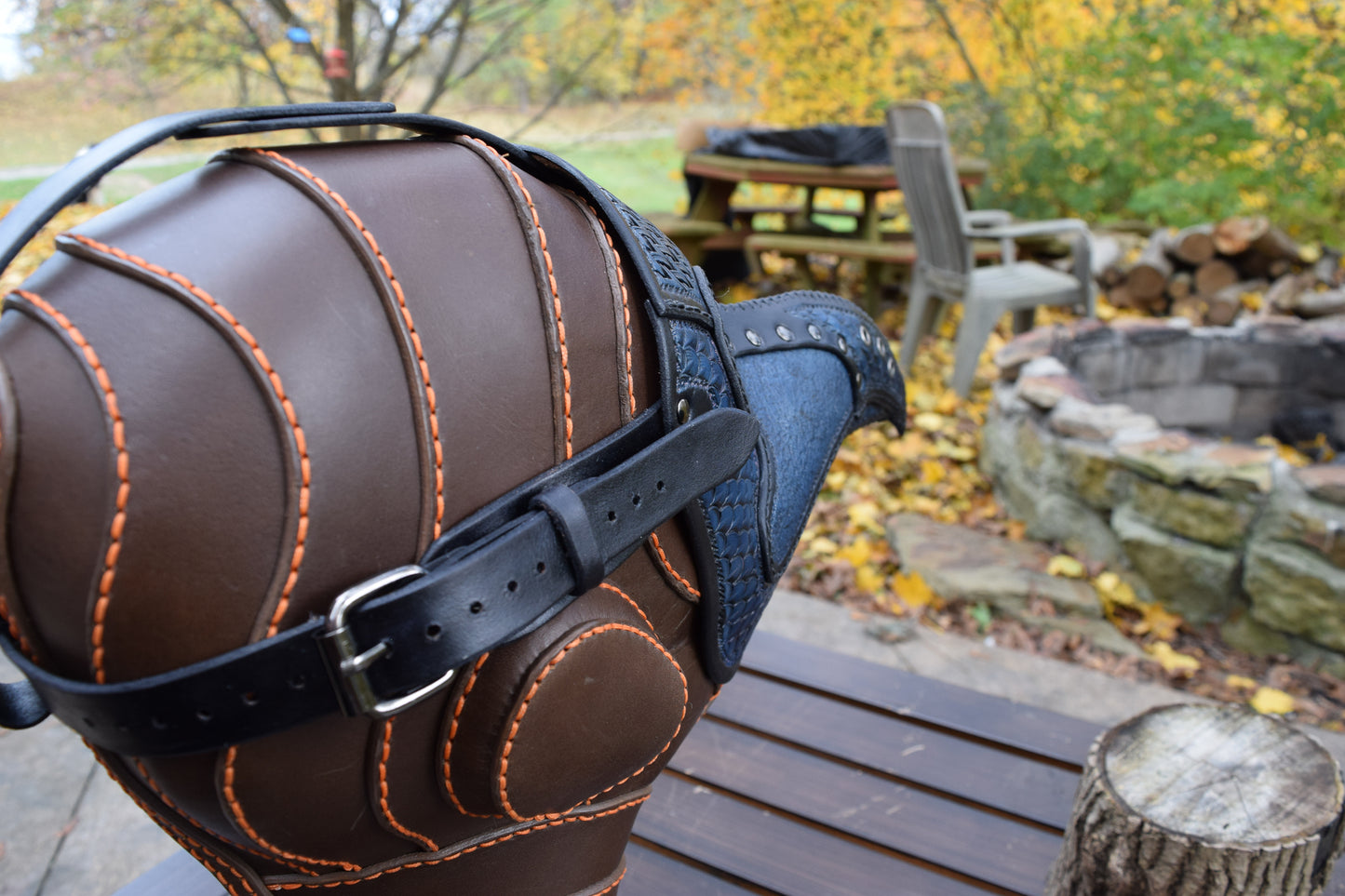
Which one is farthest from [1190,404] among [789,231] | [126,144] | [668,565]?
[126,144]

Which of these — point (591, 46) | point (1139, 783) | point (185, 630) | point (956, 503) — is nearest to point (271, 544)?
point (185, 630)

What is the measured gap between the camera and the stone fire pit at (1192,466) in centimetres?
284

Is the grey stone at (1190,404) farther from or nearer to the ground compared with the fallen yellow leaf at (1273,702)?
farther from the ground

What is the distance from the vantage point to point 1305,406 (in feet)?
13.6

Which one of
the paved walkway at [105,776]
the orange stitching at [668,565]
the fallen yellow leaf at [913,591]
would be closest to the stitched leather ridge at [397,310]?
the orange stitching at [668,565]

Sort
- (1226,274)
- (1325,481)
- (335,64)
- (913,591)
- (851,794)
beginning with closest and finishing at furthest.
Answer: (851,794), (1325,481), (913,591), (335,64), (1226,274)

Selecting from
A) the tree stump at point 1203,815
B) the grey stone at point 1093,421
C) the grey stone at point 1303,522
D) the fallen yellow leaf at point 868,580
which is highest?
the tree stump at point 1203,815

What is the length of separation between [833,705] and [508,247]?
1288mm

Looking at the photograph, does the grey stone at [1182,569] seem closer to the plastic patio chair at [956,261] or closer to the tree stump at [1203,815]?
the plastic patio chair at [956,261]

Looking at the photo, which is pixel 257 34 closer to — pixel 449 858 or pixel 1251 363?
pixel 1251 363

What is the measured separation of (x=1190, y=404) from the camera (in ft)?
13.8

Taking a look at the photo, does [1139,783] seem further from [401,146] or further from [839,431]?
[401,146]

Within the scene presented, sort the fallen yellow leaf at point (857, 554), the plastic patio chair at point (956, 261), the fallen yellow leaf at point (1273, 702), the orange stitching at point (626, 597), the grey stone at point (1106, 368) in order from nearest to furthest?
the orange stitching at point (626, 597), the fallen yellow leaf at point (1273, 702), the fallen yellow leaf at point (857, 554), the grey stone at point (1106, 368), the plastic patio chair at point (956, 261)

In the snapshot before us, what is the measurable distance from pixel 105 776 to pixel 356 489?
5.94ft
